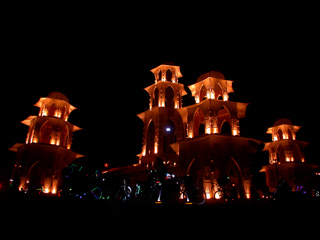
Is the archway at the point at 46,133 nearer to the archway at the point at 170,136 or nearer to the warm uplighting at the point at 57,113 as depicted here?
→ the warm uplighting at the point at 57,113

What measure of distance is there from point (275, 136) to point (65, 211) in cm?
3904

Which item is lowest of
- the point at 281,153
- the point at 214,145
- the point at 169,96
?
the point at 214,145

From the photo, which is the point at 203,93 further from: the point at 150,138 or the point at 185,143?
the point at 150,138

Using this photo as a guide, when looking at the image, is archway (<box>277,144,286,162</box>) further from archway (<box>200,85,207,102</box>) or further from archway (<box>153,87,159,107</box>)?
archway (<box>153,87,159,107</box>)

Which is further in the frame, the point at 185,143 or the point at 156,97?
the point at 156,97

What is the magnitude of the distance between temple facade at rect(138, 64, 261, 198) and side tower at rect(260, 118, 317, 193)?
455 inches

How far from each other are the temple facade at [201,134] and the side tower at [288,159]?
11.6 meters

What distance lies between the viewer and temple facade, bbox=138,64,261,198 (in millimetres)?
24953

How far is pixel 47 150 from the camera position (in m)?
32.0

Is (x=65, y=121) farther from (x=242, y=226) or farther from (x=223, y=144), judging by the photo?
(x=242, y=226)

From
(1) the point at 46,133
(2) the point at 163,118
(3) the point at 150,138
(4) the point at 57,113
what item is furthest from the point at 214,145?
(1) the point at 46,133

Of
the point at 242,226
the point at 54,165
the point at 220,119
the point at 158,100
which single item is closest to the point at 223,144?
the point at 220,119

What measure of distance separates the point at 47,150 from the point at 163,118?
15.2m

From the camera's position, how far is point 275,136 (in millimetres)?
41906
